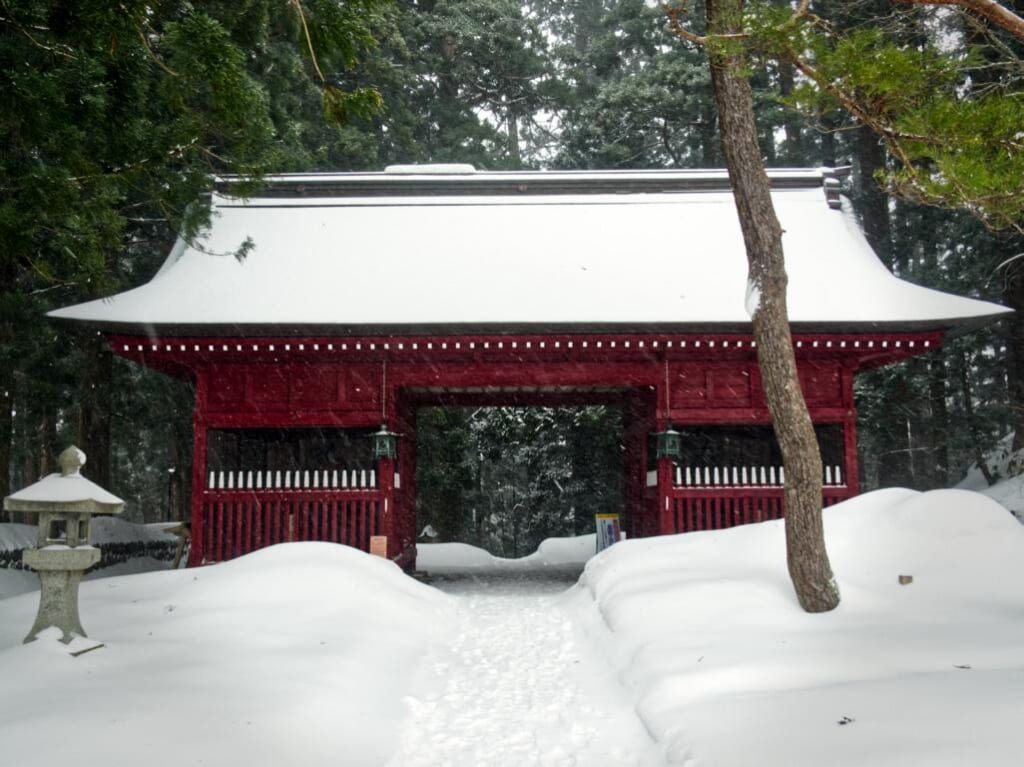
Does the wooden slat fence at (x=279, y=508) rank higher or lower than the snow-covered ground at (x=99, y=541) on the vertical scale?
higher

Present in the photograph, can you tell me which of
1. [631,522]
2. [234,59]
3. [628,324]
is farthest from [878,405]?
[234,59]

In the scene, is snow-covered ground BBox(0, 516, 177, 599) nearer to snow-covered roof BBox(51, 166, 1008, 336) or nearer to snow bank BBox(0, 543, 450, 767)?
snow bank BBox(0, 543, 450, 767)

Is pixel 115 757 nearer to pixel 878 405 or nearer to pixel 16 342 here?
pixel 16 342

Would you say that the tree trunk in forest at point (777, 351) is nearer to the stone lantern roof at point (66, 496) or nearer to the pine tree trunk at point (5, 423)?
the stone lantern roof at point (66, 496)

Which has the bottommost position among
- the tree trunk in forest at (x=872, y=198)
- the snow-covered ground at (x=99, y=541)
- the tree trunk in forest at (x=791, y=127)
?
the snow-covered ground at (x=99, y=541)

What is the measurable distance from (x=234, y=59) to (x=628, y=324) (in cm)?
583

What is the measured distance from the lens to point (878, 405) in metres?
17.1

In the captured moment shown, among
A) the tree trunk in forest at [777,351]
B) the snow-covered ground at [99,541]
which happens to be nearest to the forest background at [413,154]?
the tree trunk in forest at [777,351]

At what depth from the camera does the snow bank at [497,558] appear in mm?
14750

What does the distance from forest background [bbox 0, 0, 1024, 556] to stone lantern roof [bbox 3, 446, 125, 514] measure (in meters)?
1.50

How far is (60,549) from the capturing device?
573 centimetres

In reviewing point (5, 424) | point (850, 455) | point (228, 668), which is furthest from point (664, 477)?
point (5, 424)

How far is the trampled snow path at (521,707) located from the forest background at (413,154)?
394 centimetres

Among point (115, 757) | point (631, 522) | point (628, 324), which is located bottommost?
point (631, 522)
